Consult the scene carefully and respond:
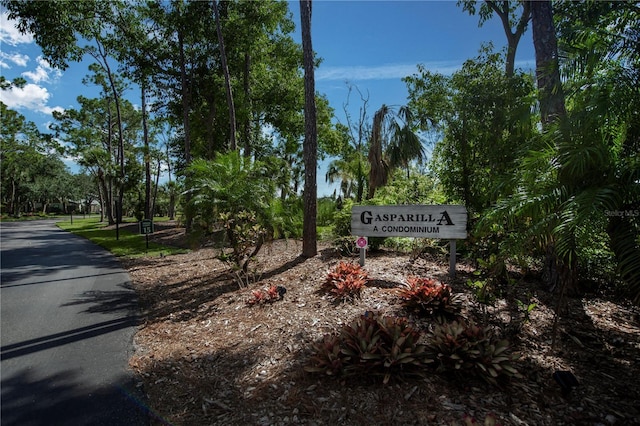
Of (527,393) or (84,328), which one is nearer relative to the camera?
(527,393)

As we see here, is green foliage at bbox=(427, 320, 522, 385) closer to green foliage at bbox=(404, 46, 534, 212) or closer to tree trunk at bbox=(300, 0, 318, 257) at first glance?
green foliage at bbox=(404, 46, 534, 212)

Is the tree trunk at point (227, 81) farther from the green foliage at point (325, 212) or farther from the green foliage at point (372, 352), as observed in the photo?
the green foliage at point (372, 352)

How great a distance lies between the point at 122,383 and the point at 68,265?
8808 millimetres

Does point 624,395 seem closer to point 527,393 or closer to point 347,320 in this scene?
point 527,393

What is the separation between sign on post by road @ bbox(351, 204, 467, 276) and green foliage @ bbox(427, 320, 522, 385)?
2.49m

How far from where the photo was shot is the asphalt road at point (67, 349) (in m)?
3.07

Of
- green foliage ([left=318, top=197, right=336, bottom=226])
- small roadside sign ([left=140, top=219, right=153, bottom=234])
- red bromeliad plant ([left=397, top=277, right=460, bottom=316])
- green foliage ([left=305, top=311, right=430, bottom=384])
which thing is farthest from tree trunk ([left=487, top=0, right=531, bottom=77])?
small roadside sign ([left=140, top=219, right=153, bottom=234])

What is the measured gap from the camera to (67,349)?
4.38 meters

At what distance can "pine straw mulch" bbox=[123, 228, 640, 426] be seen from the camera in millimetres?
2812

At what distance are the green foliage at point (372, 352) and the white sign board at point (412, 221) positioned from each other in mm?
2731

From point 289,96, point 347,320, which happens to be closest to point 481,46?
point 347,320

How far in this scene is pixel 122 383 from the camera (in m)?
3.53

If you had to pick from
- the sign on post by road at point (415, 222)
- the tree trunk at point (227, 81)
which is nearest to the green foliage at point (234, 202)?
the sign on post by road at point (415, 222)

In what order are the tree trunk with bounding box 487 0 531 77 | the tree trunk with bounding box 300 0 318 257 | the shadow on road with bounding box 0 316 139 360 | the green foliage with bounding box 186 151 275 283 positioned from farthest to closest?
1. the tree trunk with bounding box 487 0 531 77
2. the tree trunk with bounding box 300 0 318 257
3. the green foliage with bounding box 186 151 275 283
4. the shadow on road with bounding box 0 316 139 360
